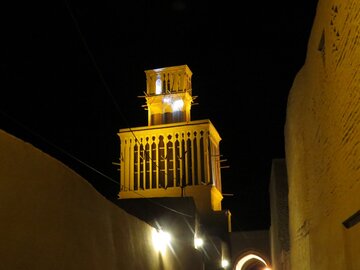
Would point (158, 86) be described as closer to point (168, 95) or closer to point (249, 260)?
point (168, 95)

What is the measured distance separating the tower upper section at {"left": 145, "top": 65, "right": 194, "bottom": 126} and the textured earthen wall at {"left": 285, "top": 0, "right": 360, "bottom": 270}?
24.0 metres

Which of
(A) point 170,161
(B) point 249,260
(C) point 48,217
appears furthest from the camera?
(A) point 170,161

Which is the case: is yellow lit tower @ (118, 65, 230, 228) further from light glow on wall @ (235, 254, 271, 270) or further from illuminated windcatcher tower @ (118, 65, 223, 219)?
light glow on wall @ (235, 254, 271, 270)

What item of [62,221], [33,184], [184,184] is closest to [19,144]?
[33,184]

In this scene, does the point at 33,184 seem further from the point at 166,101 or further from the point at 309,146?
the point at 166,101

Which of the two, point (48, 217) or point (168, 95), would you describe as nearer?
point (48, 217)

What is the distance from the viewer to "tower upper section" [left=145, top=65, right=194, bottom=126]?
33469 mm

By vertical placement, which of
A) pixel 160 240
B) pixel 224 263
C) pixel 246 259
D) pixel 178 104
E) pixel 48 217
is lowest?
pixel 48 217

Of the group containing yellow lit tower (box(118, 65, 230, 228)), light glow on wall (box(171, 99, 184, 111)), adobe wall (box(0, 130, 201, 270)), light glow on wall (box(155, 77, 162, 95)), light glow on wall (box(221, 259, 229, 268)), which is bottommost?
adobe wall (box(0, 130, 201, 270))

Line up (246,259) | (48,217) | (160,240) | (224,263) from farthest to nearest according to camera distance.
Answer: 1. (246,259)
2. (224,263)
3. (160,240)
4. (48,217)

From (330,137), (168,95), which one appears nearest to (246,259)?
(168,95)

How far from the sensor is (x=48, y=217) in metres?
5.30

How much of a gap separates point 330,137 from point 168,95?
90.3 ft

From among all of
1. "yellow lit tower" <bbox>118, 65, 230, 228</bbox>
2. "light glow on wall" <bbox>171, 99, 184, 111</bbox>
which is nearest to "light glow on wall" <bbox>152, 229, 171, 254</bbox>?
"yellow lit tower" <bbox>118, 65, 230, 228</bbox>
